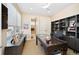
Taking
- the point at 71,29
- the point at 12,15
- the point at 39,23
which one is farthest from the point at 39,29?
the point at 71,29

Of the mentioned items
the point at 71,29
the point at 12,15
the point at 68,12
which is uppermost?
the point at 68,12

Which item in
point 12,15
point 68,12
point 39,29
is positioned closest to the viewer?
point 12,15

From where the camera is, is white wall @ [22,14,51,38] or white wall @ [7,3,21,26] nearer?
white wall @ [7,3,21,26]

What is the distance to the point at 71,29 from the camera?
498cm

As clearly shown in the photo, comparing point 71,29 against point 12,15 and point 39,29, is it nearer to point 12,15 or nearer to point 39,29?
point 39,29

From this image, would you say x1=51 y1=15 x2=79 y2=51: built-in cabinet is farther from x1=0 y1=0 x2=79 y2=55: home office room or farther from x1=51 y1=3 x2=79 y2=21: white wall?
x1=51 y1=3 x2=79 y2=21: white wall

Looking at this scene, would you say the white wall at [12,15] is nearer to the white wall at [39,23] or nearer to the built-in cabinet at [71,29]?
the white wall at [39,23]

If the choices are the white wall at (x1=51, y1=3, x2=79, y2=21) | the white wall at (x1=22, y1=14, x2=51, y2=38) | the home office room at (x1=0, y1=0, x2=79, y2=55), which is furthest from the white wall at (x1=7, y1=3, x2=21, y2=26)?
the white wall at (x1=51, y1=3, x2=79, y2=21)

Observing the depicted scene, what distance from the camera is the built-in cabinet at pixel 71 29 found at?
446 cm

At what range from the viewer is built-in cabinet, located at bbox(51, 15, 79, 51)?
446cm


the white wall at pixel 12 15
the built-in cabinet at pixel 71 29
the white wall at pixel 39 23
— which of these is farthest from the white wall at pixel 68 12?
the white wall at pixel 12 15

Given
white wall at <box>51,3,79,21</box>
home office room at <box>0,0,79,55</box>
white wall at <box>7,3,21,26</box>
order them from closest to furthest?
white wall at <box>7,3,21,26</box>
home office room at <box>0,0,79,55</box>
white wall at <box>51,3,79,21</box>
